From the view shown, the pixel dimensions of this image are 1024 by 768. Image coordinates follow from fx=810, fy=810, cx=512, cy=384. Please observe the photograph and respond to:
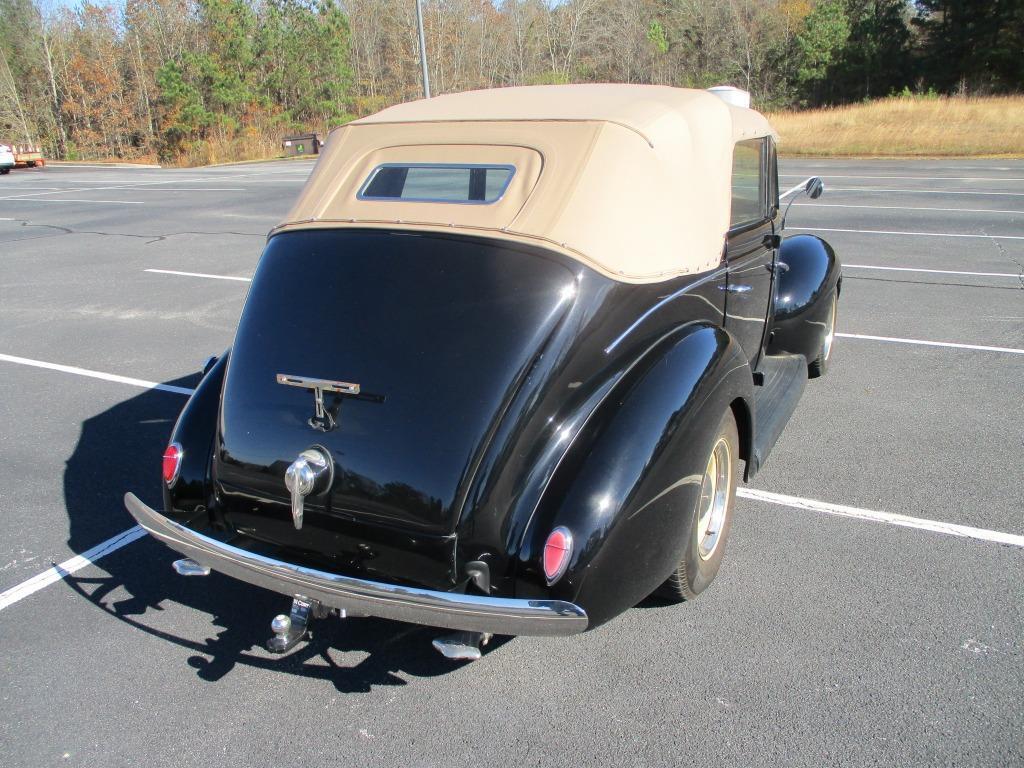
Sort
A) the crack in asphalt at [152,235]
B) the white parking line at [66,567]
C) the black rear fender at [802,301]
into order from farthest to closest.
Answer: the crack in asphalt at [152,235]
the black rear fender at [802,301]
the white parking line at [66,567]

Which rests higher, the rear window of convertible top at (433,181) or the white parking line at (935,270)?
the rear window of convertible top at (433,181)

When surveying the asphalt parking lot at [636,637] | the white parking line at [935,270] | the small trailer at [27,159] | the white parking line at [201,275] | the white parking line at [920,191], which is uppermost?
the small trailer at [27,159]

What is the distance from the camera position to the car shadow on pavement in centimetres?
304

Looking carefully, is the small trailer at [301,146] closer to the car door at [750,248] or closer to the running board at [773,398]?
the car door at [750,248]

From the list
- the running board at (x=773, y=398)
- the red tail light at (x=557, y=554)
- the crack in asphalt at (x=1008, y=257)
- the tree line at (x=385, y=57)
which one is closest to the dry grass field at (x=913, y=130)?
the tree line at (x=385, y=57)

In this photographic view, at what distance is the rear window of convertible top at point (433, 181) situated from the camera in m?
3.42

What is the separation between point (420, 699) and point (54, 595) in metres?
1.84

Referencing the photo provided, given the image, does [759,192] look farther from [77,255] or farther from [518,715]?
[77,255]

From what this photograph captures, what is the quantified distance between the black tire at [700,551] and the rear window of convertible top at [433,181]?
4.57ft

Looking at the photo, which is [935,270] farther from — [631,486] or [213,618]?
[213,618]

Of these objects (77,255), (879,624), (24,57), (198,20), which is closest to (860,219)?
(879,624)

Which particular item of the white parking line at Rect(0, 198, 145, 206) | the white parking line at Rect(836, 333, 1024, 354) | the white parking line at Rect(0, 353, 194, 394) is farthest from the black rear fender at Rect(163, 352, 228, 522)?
the white parking line at Rect(0, 198, 145, 206)

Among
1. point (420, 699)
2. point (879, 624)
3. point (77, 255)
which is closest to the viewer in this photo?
point (420, 699)

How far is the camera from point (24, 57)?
5016 centimetres
